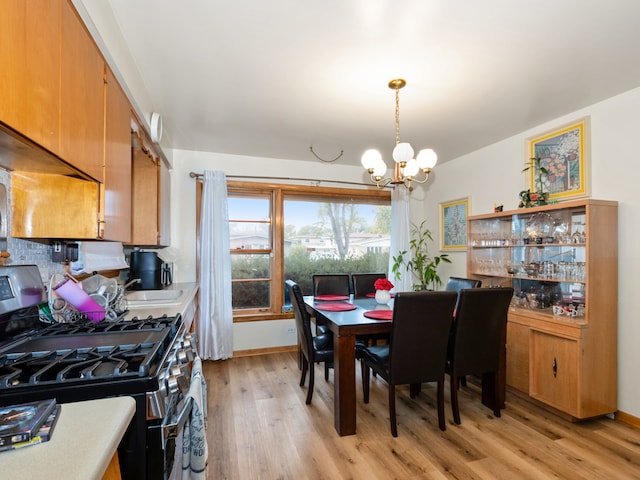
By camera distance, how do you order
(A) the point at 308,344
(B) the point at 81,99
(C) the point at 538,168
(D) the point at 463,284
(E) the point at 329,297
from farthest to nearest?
(E) the point at 329,297, (D) the point at 463,284, (C) the point at 538,168, (A) the point at 308,344, (B) the point at 81,99

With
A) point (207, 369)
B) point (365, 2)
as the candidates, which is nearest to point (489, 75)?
point (365, 2)

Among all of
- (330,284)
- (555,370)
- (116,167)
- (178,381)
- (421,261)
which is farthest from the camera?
(421,261)

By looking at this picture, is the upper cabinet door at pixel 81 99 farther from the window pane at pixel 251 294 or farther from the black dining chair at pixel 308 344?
the window pane at pixel 251 294

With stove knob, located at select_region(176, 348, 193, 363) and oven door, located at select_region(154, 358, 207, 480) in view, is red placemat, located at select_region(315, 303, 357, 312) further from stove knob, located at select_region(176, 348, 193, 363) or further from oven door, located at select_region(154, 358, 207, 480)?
oven door, located at select_region(154, 358, 207, 480)

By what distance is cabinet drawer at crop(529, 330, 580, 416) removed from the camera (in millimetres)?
2346

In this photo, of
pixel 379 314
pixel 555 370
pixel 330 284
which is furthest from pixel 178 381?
pixel 555 370

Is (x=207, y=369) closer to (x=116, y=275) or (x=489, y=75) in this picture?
(x=116, y=275)

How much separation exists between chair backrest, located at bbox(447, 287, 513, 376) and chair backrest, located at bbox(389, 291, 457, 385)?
15 cm

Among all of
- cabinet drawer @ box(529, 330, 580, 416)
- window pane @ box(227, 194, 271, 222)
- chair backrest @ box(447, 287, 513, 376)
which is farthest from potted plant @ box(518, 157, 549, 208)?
window pane @ box(227, 194, 271, 222)

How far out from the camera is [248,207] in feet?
13.4

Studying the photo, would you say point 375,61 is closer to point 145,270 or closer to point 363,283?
point 363,283

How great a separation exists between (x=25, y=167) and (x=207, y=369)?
271cm

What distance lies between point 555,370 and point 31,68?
3364 mm

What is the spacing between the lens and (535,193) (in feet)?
9.59
